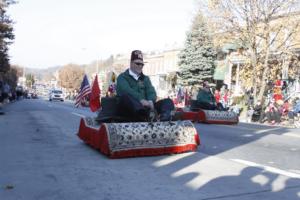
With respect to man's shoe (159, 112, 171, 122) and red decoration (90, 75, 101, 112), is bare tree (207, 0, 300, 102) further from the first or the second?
man's shoe (159, 112, 171, 122)

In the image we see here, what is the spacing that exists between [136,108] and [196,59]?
137 ft

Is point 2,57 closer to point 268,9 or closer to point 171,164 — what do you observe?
point 268,9

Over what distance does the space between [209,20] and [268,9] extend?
3954mm

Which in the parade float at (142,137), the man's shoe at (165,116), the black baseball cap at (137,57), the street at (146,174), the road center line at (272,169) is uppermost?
the black baseball cap at (137,57)

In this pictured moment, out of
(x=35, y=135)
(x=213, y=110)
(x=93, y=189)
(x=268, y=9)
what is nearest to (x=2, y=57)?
(x=268, y=9)

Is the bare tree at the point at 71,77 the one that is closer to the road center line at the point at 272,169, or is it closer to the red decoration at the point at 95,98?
the red decoration at the point at 95,98

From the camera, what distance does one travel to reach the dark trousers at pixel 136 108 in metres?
8.87

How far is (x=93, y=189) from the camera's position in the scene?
244 inches

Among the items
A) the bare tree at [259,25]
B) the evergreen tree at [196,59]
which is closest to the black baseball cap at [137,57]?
the bare tree at [259,25]

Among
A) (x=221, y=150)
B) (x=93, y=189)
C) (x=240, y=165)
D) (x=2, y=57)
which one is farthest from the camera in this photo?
(x=2, y=57)

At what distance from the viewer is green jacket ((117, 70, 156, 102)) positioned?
30.1 ft

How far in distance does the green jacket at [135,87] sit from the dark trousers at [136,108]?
19 centimetres

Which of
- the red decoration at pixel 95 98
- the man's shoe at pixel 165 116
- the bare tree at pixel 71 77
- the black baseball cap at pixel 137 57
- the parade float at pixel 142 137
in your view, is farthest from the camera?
the bare tree at pixel 71 77

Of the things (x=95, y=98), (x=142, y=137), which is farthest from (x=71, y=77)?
(x=142, y=137)
